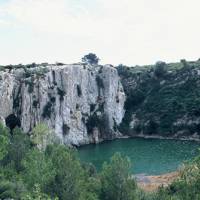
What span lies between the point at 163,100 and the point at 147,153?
1567 inches

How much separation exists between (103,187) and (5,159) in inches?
823

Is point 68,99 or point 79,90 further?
point 79,90

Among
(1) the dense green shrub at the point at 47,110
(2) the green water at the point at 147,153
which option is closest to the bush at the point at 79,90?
(1) the dense green shrub at the point at 47,110

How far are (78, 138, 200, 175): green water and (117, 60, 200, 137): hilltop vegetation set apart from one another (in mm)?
8497

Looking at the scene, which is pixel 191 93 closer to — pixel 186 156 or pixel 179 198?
pixel 186 156

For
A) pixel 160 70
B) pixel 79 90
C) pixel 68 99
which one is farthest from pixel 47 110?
pixel 160 70

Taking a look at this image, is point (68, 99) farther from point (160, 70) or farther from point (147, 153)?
point (160, 70)

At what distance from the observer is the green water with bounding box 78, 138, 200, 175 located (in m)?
93.4

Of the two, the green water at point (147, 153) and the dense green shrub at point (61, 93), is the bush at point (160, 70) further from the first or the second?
the dense green shrub at point (61, 93)

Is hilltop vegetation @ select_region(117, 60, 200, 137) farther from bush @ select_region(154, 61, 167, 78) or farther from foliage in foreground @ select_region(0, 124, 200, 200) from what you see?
foliage in foreground @ select_region(0, 124, 200, 200)

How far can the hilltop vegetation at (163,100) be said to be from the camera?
135m

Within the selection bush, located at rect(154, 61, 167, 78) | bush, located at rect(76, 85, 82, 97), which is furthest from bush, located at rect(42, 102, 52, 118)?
bush, located at rect(154, 61, 167, 78)

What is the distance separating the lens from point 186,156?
101 metres

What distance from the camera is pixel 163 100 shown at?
145 meters
